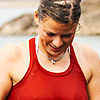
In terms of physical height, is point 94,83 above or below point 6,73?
below

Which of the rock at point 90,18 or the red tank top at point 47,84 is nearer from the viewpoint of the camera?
the red tank top at point 47,84

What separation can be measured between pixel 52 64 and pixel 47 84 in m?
0.15

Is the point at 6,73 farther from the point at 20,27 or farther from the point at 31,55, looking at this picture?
the point at 20,27

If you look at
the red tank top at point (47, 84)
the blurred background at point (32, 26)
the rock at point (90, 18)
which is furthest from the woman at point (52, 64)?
the rock at point (90, 18)

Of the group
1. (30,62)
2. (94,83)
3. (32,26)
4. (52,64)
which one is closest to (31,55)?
(30,62)

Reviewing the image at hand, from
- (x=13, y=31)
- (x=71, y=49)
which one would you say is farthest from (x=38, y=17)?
(x=13, y=31)

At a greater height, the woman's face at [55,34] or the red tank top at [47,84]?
the woman's face at [55,34]

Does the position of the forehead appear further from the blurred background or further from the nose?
the blurred background

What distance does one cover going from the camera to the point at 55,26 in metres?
1.76

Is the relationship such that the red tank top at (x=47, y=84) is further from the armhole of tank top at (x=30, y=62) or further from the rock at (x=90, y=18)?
the rock at (x=90, y=18)

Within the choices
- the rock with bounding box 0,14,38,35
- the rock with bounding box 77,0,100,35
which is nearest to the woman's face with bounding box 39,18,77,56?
the rock with bounding box 77,0,100,35

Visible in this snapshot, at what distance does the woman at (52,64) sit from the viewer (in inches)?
69.9

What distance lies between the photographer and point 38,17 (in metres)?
1.89

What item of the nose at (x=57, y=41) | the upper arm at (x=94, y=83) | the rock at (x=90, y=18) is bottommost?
the rock at (x=90, y=18)
